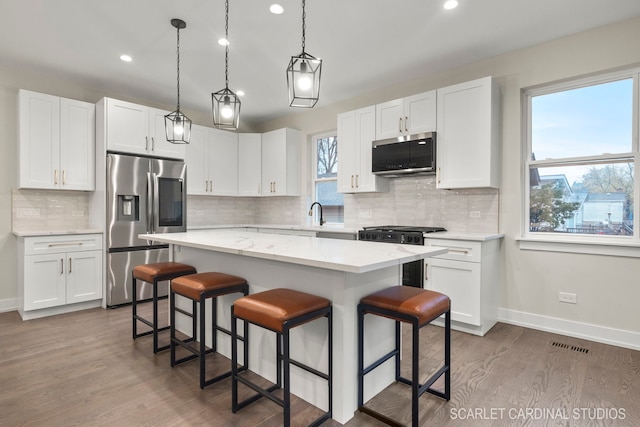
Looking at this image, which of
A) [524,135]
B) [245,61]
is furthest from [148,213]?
[524,135]

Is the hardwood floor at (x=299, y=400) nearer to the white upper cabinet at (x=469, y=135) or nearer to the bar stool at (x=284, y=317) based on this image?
the bar stool at (x=284, y=317)

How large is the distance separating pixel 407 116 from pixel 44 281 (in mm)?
4288

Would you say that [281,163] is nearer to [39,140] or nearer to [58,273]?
[39,140]

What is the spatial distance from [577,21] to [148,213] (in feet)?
Answer: 15.7

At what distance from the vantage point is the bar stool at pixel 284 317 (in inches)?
65.6

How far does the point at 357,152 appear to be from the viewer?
14.4 feet

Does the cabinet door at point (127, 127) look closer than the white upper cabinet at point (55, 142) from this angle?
No

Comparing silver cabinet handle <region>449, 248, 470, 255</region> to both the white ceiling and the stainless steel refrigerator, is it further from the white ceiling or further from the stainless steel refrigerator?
the stainless steel refrigerator

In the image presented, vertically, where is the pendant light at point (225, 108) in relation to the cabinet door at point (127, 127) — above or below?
below

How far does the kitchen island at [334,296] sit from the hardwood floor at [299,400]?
0.46ft

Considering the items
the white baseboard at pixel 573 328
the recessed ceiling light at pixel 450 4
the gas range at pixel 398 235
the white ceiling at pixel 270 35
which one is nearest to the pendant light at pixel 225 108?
the white ceiling at pixel 270 35

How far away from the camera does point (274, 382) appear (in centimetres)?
229

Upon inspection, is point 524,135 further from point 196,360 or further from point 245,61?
point 196,360

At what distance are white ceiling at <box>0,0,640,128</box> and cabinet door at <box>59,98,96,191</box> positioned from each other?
0.40 m
